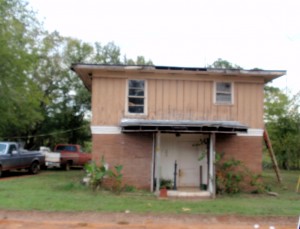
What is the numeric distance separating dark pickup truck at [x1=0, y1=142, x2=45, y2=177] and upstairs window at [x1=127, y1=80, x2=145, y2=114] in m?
8.62

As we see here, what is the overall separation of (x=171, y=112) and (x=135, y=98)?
5.60 ft

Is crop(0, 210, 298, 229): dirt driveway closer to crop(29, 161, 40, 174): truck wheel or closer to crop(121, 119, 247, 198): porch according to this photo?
crop(121, 119, 247, 198): porch

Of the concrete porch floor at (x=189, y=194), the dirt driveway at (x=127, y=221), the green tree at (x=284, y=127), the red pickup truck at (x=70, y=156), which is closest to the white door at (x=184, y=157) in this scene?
the concrete porch floor at (x=189, y=194)

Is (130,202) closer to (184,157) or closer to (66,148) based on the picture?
(184,157)

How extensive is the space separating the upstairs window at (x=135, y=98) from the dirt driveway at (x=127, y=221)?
22.0 feet

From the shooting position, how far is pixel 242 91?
57.5 feet

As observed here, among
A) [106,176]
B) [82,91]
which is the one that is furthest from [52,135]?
[106,176]

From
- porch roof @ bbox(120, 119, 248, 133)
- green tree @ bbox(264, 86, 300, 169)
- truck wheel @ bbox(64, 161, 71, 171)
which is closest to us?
porch roof @ bbox(120, 119, 248, 133)

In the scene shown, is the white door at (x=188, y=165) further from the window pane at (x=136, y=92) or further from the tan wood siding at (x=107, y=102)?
the tan wood siding at (x=107, y=102)

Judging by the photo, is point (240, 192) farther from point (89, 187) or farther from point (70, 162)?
point (70, 162)

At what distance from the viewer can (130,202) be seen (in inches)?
519

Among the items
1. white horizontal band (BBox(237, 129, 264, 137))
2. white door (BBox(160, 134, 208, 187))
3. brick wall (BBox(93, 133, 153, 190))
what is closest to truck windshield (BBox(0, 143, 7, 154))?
brick wall (BBox(93, 133, 153, 190))

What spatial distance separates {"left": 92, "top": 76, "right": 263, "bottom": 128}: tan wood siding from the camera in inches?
671

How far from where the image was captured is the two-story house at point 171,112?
55.5 feet
